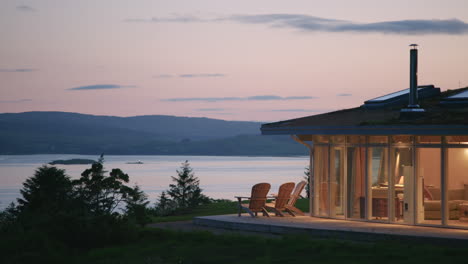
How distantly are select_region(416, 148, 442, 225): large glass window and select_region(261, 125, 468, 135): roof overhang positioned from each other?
931 mm

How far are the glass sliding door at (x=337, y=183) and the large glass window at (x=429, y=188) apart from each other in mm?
1751

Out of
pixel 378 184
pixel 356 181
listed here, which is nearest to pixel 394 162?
pixel 378 184

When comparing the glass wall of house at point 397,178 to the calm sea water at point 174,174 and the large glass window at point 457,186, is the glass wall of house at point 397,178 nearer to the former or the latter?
the large glass window at point 457,186

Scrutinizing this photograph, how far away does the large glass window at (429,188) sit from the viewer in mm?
13930

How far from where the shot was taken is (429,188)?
46.5 feet

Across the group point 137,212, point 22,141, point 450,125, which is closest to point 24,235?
point 137,212

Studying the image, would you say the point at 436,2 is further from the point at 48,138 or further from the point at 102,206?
the point at 48,138

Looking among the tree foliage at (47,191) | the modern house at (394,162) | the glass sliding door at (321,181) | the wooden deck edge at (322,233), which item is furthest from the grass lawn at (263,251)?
the glass sliding door at (321,181)

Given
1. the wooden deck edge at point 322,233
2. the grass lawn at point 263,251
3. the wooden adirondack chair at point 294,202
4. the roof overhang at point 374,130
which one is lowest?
the grass lawn at point 263,251

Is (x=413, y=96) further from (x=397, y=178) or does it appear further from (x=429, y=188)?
(x=429, y=188)

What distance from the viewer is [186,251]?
1132 centimetres

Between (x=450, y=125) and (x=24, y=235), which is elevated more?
(x=450, y=125)

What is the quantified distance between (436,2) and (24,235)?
44.1 ft

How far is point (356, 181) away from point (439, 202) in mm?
1821
